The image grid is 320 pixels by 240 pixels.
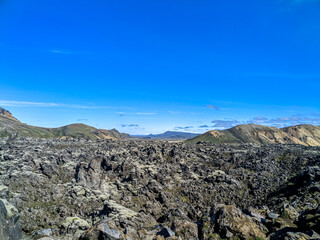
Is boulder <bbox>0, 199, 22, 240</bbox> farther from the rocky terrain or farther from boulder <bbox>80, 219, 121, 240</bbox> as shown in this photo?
boulder <bbox>80, 219, 121, 240</bbox>

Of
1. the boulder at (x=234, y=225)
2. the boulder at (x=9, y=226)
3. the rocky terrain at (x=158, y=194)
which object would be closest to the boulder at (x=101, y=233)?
the rocky terrain at (x=158, y=194)

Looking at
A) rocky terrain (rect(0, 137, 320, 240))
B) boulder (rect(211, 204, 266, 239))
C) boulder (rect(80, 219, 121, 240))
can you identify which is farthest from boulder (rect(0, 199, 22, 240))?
boulder (rect(211, 204, 266, 239))

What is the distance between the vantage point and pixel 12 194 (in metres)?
62.2

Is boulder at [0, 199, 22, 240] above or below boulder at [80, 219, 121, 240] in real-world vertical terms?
above

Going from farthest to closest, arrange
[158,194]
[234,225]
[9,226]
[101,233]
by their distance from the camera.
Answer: [158,194] → [234,225] → [101,233] → [9,226]

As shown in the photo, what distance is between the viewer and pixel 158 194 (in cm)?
8044

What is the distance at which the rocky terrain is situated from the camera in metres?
40.5

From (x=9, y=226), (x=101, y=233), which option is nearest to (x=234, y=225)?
(x=101, y=233)

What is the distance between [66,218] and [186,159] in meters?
65.7

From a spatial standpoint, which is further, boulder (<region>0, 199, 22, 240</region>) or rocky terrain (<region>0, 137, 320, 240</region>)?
rocky terrain (<region>0, 137, 320, 240</region>)

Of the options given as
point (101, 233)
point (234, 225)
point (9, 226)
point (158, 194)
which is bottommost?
point (158, 194)

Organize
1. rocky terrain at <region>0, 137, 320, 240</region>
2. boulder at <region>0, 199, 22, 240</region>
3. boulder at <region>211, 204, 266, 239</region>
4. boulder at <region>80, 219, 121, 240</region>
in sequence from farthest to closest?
rocky terrain at <region>0, 137, 320, 240</region>
boulder at <region>211, 204, 266, 239</region>
boulder at <region>80, 219, 121, 240</region>
boulder at <region>0, 199, 22, 240</region>

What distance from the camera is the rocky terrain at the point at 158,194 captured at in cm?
4053

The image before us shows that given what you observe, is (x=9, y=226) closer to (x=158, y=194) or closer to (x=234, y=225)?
(x=234, y=225)
